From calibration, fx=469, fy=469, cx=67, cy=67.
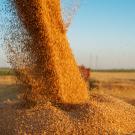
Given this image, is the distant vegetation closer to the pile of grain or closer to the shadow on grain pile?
the shadow on grain pile

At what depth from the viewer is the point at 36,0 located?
1205cm

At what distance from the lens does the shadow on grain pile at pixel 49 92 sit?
11.6 meters

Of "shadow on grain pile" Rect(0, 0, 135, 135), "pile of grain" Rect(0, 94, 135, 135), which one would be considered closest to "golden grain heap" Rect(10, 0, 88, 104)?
"shadow on grain pile" Rect(0, 0, 135, 135)

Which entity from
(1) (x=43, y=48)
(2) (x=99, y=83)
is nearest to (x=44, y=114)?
(1) (x=43, y=48)

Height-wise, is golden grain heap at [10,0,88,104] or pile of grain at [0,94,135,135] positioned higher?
golden grain heap at [10,0,88,104]

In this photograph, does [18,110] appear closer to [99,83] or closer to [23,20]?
[23,20]

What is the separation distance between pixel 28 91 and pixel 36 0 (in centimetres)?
247

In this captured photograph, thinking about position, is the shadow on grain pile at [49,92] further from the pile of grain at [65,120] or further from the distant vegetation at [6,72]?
the distant vegetation at [6,72]

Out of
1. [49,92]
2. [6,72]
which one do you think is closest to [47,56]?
[49,92]

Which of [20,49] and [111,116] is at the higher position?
[20,49]

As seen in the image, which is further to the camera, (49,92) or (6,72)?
(6,72)

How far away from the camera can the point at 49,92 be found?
1251cm

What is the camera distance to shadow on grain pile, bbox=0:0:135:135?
1162 cm

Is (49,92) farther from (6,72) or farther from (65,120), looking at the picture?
(6,72)
